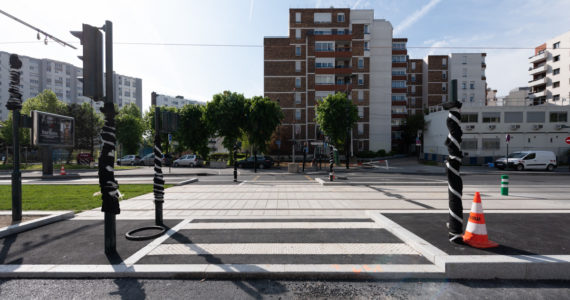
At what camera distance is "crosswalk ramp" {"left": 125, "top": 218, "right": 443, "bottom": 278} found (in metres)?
3.46

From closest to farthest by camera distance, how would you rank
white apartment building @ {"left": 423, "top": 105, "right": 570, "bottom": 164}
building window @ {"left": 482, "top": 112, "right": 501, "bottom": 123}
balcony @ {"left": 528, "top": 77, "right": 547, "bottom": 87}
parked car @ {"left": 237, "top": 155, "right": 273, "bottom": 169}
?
parked car @ {"left": 237, "top": 155, "right": 273, "bottom": 169}, white apartment building @ {"left": 423, "top": 105, "right": 570, "bottom": 164}, building window @ {"left": 482, "top": 112, "right": 501, "bottom": 123}, balcony @ {"left": 528, "top": 77, "right": 547, "bottom": 87}

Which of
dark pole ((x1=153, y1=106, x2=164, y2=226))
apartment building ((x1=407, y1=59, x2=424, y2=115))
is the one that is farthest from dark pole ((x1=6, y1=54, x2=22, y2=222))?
apartment building ((x1=407, y1=59, x2=424, y2=115))

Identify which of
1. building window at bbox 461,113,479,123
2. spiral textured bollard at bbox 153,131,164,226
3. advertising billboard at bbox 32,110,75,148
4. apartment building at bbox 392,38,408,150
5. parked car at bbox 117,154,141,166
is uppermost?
apartment building at bbox 392,38,408,150

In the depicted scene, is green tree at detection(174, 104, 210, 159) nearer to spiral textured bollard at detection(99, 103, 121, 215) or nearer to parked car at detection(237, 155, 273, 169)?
parked car at detection(237, 155, 273, 169)

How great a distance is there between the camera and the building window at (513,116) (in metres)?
31.4

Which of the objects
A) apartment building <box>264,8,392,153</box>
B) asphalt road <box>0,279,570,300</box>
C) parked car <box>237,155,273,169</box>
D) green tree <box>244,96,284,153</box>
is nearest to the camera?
asphalt road <box>0,279,570,300</box>

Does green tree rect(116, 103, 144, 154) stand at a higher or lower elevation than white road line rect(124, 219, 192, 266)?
higher

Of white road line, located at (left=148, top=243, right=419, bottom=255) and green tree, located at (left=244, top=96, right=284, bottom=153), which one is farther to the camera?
green tree, located at (left=244, top=96, right=284, bottom=153)

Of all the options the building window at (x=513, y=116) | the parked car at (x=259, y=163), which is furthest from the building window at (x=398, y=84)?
the parked car at (x=259, y=163)

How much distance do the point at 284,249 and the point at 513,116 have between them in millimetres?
40080

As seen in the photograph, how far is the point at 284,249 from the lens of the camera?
4184 millimetres

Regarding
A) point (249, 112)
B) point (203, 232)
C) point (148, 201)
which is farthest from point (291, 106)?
point (203, 232)

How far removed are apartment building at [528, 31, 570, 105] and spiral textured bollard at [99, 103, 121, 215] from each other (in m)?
65.9

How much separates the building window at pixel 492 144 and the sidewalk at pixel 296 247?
30.2m
